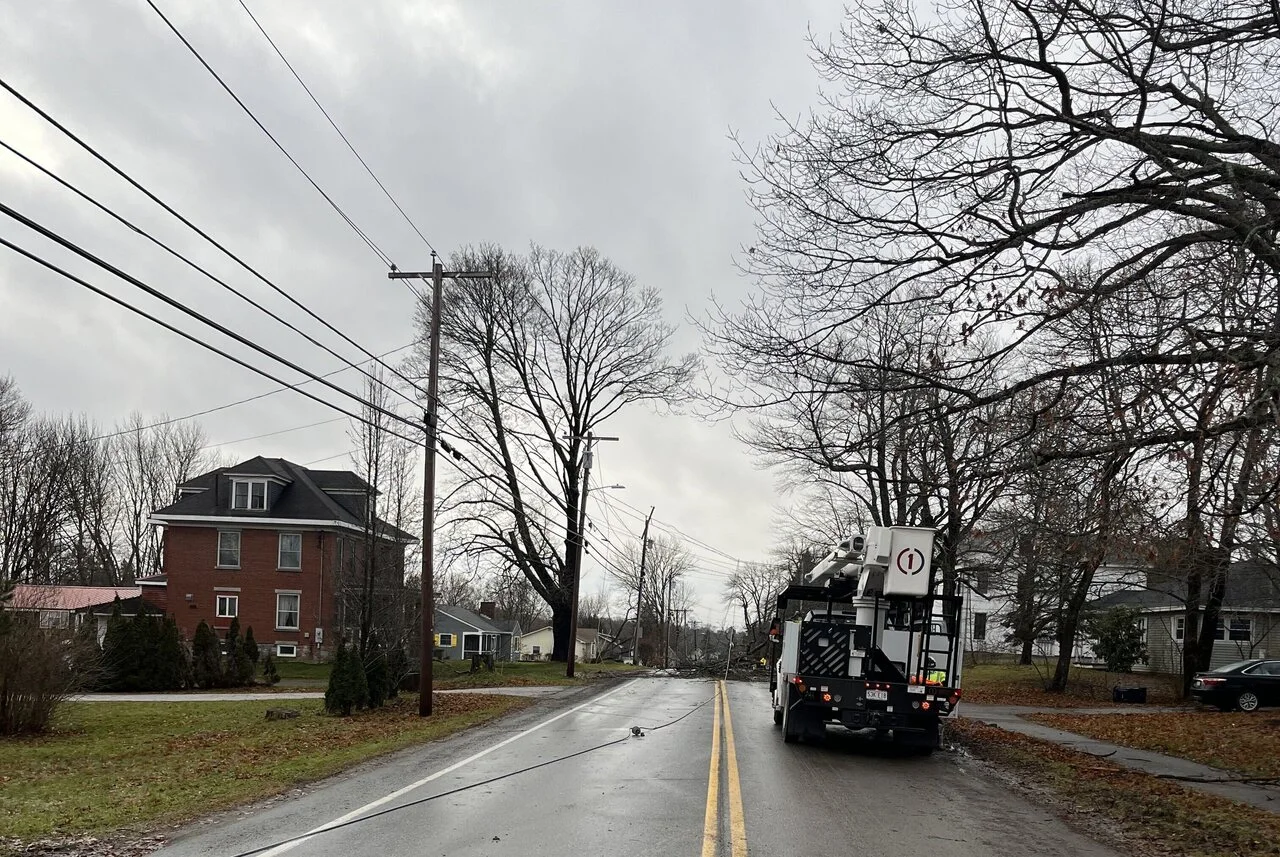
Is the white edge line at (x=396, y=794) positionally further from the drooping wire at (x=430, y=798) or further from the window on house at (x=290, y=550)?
the window on house at (x=290, y=550)

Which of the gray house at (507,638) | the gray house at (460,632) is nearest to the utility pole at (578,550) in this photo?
the gray house at (460,632)

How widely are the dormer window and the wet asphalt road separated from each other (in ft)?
104

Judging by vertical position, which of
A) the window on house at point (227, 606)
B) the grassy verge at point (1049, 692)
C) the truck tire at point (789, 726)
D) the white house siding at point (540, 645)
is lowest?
the white house siding at point (540, 645)

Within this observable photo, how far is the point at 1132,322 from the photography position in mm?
10711

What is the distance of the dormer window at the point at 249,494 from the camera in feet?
152

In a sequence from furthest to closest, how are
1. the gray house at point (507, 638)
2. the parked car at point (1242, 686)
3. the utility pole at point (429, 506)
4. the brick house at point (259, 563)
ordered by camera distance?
the gray house at point (507, 638) < the brick house at point (259, 563) < the parked car at point (1242, 686) < the utility pole at point (429, 506)

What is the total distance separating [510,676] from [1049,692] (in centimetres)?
1899

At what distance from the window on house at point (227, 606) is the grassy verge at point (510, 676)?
9.19 m

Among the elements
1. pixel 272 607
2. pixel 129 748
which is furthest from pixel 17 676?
pixel 272 607

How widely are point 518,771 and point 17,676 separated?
1002 cm

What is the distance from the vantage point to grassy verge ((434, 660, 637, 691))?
116 ft

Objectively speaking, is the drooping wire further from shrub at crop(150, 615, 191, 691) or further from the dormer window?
the dormer window

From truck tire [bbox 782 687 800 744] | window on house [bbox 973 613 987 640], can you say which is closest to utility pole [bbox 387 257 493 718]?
truck tire [bbox 782 687 800 744]

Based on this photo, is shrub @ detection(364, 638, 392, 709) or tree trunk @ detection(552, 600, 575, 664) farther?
tree trunk @ detection(552, 600, 575, 664)
